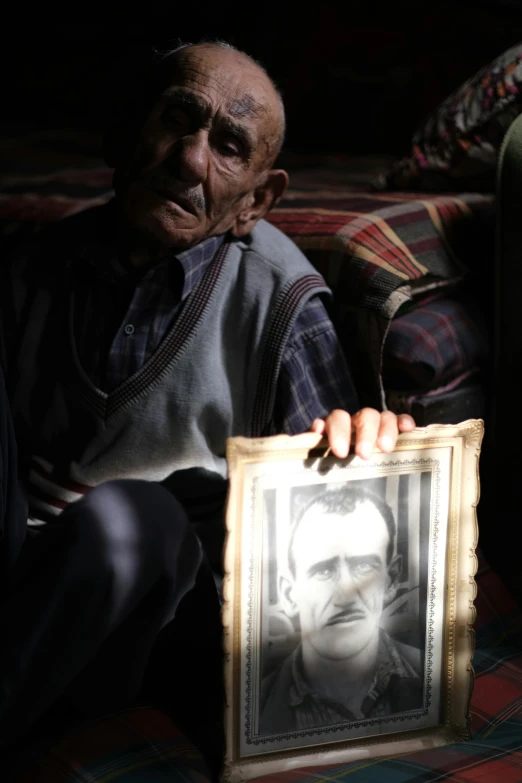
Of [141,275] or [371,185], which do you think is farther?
[371,185]

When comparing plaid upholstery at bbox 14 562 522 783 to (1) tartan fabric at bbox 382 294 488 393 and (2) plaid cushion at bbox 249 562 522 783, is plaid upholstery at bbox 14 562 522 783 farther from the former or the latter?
(1) tartan fabric at bbox 382 294 488 393

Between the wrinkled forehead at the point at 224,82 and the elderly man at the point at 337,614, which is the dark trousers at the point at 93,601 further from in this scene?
the wrinkled forehead at the point at 224,82

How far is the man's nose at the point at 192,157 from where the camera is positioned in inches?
35.1

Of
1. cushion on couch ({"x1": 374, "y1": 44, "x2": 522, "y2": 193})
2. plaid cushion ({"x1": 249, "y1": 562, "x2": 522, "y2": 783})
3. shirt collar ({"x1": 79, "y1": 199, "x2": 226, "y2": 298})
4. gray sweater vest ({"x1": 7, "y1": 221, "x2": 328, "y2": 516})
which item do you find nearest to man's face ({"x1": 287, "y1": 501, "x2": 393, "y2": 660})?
plaid cushion ({"x1": 249, "y1": 562, "x2": 522, "y2": 783})

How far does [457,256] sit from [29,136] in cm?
141

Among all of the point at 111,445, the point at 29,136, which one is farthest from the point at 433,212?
the point at 29,136

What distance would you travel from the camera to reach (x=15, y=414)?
1.07 meters

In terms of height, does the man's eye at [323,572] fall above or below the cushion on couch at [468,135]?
below

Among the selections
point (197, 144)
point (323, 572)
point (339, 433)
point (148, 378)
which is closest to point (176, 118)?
point (197, 144)

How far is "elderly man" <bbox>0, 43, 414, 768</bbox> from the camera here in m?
0.82

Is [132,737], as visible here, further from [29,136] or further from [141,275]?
[29,136]

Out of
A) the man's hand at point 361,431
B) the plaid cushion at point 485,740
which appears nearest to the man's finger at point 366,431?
the man's hand at point 361,431

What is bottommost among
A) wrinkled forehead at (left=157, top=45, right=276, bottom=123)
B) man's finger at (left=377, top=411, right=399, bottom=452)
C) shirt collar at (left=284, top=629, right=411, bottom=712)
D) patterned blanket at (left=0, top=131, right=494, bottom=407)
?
shirt collar at (left=284, top=629, right=411, bottom=712)

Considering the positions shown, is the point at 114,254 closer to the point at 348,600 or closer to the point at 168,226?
the point at 168,226
